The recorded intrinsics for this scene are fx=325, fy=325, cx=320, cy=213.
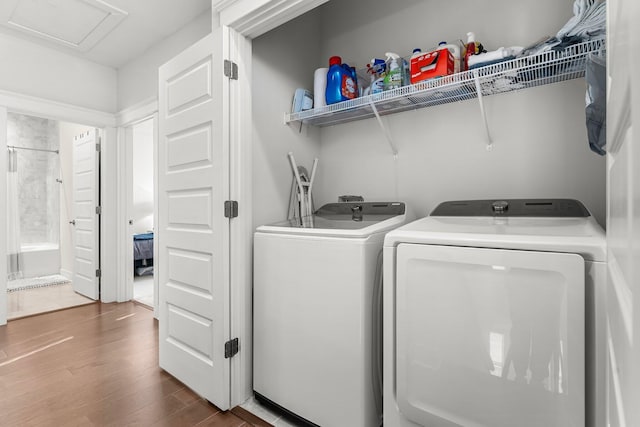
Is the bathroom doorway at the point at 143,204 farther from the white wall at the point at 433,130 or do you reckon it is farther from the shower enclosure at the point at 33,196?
the white wall at the point at 433,130

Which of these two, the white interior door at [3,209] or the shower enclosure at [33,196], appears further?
the shower enclosure at [33,196]

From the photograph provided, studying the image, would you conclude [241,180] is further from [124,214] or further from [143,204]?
[143,204]

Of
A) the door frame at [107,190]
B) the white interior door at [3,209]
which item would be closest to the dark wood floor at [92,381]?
the white interior door at [3,209]

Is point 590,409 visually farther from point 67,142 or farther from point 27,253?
point 27,253

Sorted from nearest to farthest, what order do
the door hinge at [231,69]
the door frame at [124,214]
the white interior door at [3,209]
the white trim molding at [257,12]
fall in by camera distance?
the white trim molding at [257,12] < the door hinge at [231,69] < the white interior door at [3,209] < the door frame at [124,214]

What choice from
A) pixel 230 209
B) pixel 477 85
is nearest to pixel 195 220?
pixel 230 209

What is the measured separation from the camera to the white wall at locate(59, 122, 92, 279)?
4.64 m

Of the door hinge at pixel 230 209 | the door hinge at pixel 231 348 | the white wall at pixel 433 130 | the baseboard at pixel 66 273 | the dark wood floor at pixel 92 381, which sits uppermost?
the white wall at pixel 433 130

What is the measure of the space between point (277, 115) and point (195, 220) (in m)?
0.83

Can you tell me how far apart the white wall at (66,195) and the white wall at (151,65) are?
1.40m

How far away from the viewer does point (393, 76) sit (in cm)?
186

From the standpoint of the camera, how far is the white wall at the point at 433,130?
1.61 meters

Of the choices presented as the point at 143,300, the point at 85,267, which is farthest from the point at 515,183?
the point at 85,267

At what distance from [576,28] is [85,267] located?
193 inches
